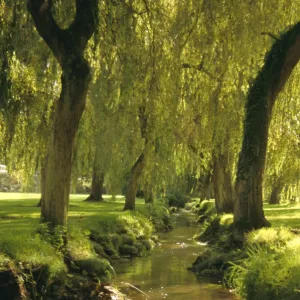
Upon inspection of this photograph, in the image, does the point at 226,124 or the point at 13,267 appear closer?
the point at 13,267

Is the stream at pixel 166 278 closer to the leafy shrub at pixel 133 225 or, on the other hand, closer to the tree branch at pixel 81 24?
the leafy shrub at pixel 133 225

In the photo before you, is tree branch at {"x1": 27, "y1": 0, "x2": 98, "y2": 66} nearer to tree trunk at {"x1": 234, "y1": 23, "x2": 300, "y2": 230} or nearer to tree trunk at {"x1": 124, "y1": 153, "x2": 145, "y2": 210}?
tree trunk at {"x1": 234, "y1": 23, "x2": 300, "y2": 230}

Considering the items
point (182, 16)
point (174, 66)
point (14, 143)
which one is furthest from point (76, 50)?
point (14, 143)

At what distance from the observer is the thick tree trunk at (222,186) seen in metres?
19.5

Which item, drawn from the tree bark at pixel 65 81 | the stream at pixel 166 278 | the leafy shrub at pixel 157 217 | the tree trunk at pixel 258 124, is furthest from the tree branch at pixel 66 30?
the leafy shrub at pixel 157 217

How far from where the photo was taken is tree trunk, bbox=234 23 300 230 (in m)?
12.1

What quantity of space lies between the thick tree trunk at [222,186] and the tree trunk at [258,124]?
6686mm

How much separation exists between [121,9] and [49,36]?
5.77 ft

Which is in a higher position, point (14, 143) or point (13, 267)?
point (14, 143)

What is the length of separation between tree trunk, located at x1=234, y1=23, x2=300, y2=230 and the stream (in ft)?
6.86

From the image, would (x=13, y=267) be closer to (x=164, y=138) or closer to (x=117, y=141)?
(x=164, y=138)

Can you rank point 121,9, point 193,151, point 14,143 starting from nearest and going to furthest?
point 121,9 < point 14,143 < point 193,151

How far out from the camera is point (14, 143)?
593 inches

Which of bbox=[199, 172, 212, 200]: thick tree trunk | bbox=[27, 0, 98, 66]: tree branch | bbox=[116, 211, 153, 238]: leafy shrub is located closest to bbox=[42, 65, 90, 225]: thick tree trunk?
bbox=[27, 0, 98, 66]: tree branch
